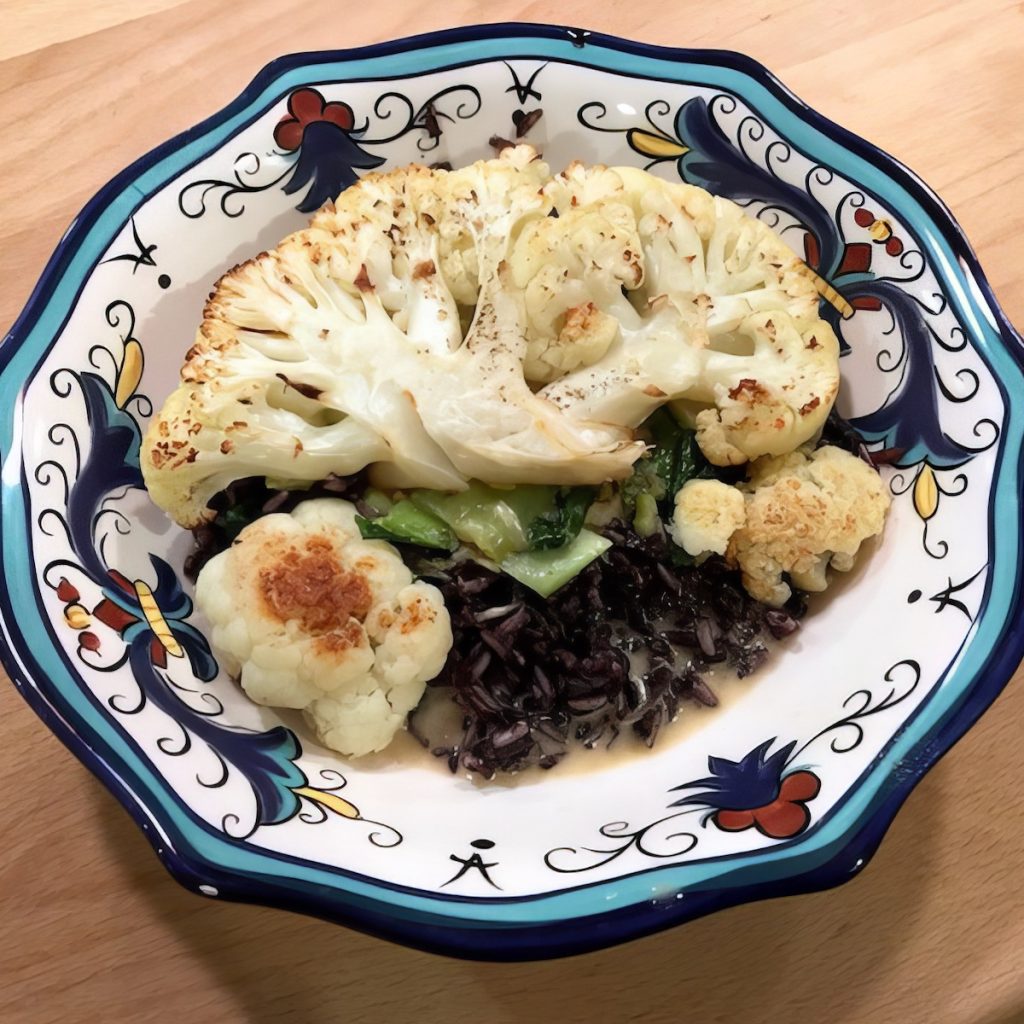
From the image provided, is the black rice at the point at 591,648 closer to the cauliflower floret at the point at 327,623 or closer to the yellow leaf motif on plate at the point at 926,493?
the cauliflower floret at the point at 327,623

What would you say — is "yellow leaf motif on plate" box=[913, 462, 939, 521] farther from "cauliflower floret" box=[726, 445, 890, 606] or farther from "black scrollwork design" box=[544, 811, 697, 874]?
"black scrollwork design" box=[544, 811, 697, 874]

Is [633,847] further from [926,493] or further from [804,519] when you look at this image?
[926,493]

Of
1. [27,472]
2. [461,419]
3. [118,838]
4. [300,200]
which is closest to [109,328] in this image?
[27,472]

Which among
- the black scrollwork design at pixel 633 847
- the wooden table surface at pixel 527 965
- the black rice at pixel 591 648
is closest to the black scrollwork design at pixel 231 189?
the black rice at pixel 591 648

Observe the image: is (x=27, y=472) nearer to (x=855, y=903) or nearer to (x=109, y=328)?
(x=109, y=328)

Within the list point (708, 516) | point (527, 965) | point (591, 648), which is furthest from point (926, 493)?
point (527, 965)

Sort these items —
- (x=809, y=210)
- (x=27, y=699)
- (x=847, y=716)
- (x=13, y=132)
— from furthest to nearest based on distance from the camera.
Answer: (x=13, y=132), (x=809, y=210), (x=847, y=716), (x=27, y=699)
